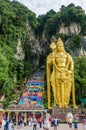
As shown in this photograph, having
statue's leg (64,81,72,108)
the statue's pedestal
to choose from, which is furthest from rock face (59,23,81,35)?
the statue's pedestal

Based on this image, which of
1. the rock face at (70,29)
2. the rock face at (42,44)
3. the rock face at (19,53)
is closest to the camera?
the rock face at (19,53)

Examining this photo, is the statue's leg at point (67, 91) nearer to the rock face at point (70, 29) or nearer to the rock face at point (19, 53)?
the rock face at point (19, 53)

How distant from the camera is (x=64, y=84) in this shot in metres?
21.4

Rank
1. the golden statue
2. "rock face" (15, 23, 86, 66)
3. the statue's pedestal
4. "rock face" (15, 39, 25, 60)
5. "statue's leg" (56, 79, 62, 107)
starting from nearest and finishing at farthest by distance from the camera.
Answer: the statue's pedestal, the golden statue, "statue's leg" (56, 79, 62, 107), "rock face" (15, 39, 25, 60), "rock face" (15, 23, 86, 66)

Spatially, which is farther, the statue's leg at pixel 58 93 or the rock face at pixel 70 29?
the rock face at pixel 70 29

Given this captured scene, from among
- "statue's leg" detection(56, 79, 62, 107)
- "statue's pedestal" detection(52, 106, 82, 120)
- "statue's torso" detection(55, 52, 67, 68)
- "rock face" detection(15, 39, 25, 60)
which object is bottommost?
"statue's pedestal" detection(52, 106, 82, 120)

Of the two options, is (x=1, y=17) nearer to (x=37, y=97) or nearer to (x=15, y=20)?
(x=15, y=20)

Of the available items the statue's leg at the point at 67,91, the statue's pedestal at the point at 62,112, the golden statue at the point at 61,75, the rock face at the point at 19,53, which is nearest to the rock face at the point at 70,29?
the rock face at the point at 19,53

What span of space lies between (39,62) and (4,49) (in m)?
11.8

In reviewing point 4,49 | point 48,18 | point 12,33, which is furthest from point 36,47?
point 4,49

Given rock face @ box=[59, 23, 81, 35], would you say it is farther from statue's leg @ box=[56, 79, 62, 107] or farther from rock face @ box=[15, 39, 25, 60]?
statue's leg @ box=[56, 79, 62, 107]

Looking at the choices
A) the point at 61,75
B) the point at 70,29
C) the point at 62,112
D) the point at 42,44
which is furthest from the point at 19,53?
the point at 62,112

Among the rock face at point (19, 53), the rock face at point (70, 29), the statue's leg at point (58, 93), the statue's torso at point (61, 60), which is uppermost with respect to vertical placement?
the rock face at point (70, 29)

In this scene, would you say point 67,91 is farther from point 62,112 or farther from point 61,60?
point 62,112
